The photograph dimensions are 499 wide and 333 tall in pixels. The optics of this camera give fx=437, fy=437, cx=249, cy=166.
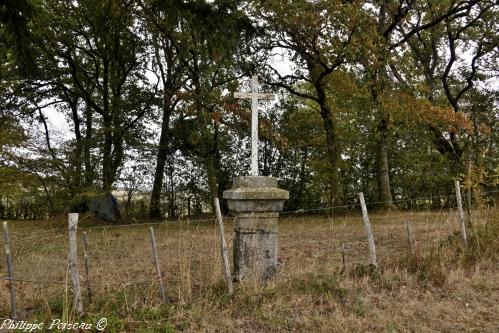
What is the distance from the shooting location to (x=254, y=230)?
5215mm

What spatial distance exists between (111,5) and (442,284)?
580 inches

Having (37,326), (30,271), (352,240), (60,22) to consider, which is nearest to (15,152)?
(60,22)

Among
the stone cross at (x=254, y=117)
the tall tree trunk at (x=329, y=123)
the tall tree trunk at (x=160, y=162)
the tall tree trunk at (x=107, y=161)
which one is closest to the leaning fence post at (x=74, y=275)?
the stone cross at (x=254, y=117)

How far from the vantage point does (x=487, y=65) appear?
18797mm

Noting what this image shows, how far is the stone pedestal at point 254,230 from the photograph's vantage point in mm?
5184

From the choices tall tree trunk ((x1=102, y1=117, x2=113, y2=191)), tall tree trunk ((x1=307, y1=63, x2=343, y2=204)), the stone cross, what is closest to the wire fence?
the stone cross

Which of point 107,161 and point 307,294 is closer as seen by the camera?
Answer: point 307,294

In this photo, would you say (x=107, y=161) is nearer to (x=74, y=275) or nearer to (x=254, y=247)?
(x=254, y=247)

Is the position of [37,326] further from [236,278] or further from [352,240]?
[352,240]

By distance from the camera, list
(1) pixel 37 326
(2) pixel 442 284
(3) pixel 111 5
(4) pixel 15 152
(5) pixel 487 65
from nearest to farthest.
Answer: (1) pixel 37 326
(2) pixel 442 284
(4) pixel 15 152
(3) pixel 111 5
(5) pixel 487 65

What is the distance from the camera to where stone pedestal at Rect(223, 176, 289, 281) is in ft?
17.0

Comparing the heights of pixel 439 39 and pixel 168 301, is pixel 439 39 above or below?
above

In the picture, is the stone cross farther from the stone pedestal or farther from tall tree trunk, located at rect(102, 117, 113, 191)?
tall tree trunk, located at rect(102, 117, 113, 191)

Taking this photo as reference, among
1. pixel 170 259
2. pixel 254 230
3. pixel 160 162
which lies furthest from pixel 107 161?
pixel 254 230
